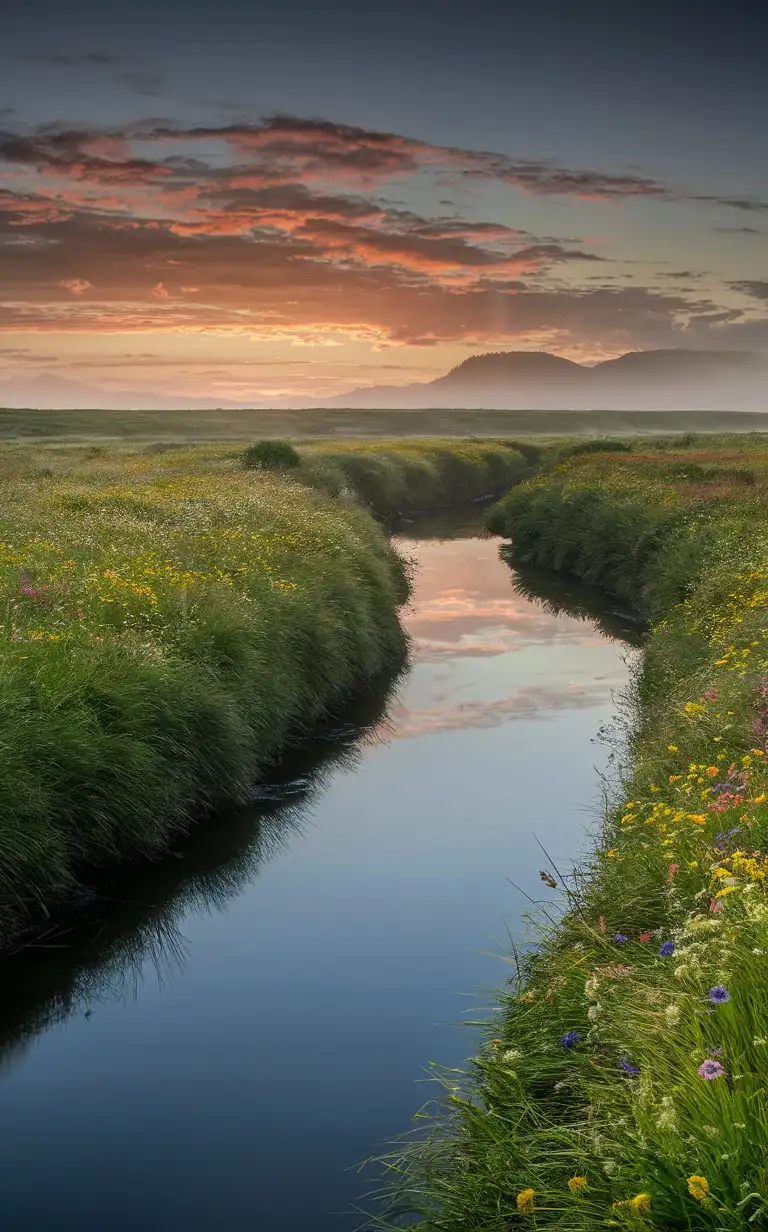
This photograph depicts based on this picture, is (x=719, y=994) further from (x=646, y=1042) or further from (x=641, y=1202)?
(x=646, y=1042)

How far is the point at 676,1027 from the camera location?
17.0 ft

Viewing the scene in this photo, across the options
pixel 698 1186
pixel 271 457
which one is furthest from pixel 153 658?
pixel 271 457

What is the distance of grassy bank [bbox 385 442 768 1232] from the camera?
421 cm

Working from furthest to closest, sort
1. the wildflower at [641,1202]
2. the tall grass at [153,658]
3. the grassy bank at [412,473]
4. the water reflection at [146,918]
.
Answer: the grassy bank at [412,473] < the tall grass at [153,658] < the water reflection at [146,918] < the wildflower at [641,1202]

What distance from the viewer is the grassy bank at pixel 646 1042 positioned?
13.8 feet

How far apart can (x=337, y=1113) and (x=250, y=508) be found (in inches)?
696

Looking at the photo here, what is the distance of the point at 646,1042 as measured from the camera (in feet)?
16.7

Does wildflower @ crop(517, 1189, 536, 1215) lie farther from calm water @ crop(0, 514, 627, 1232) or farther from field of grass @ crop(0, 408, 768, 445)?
field of grass @ crop(0, 408, 768, 445)

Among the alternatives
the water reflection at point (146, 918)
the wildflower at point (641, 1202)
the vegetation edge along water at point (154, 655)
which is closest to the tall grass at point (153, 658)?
the vegetation edge along water at point (154, 655)

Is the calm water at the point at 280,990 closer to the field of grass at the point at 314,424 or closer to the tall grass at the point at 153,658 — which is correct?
the tall grass at the point at 153,658

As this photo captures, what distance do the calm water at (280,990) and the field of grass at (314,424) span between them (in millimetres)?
94954

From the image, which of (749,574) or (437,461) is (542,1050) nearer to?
(749,574)

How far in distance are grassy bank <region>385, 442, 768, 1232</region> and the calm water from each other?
612 mm

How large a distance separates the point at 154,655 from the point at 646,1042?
27.0 feet
